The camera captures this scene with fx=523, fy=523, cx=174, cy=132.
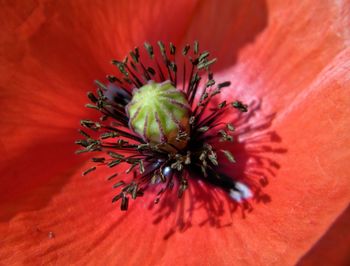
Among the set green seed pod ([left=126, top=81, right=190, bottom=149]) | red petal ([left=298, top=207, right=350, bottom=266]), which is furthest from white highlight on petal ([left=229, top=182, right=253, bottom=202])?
red petal ([left=298, top=207, right=350, bottom=266])

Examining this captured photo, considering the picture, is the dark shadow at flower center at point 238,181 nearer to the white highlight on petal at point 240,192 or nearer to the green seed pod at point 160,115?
the white highlight on petal at point 240,192

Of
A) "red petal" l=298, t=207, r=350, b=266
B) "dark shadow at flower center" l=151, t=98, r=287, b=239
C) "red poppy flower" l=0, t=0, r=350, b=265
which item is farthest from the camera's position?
"dark shadow at flower center" l=151, t=98, r=287, b=239

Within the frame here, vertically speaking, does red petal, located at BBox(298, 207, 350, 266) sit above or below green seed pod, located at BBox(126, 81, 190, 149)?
below

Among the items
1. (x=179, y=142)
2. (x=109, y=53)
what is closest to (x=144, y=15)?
(x=109, y=53)

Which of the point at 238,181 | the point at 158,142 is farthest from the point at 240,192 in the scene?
the point at 158,142

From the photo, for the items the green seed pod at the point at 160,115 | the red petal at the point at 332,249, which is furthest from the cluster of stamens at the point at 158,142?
the red petal at the point at 332,249

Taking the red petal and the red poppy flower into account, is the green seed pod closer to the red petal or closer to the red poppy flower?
the red poppy flower
